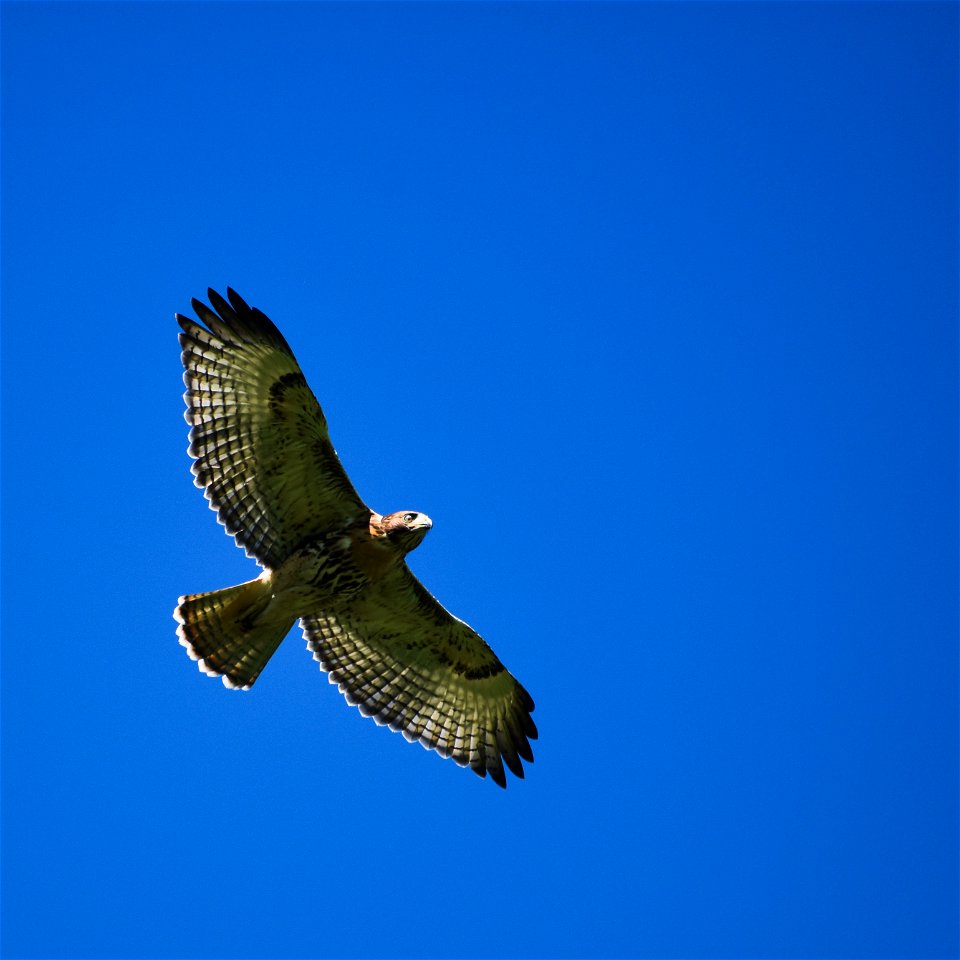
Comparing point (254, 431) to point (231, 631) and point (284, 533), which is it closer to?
point (284, 533)

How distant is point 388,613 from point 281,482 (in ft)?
5.61

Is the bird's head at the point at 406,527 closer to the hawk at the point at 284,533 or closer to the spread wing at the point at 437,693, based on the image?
the hawk at the point at 284,533

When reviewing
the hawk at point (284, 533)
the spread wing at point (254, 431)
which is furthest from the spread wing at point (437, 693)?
the spread wing at point (254, 431)

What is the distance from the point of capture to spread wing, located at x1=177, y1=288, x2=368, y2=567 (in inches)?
420

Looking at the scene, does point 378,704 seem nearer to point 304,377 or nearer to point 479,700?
point 479,700

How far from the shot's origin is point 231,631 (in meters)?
11.2

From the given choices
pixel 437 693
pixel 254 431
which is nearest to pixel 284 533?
pixel 254 431

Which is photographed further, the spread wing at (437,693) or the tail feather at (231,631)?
the spread wing at (437,693)

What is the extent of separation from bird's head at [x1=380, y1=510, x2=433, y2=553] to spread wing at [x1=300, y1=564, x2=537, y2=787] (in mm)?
1713

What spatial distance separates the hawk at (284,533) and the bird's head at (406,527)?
0.01 meters

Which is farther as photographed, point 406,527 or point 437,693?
point 437,693

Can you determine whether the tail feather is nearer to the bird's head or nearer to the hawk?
the hawk

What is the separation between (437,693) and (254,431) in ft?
10.2

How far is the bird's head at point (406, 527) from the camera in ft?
35.0
